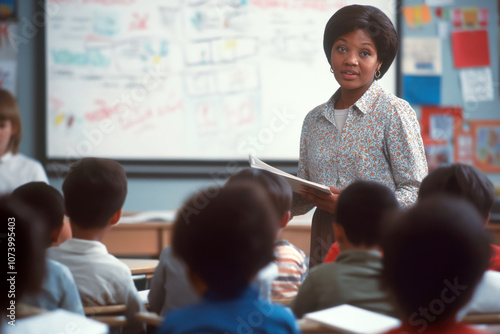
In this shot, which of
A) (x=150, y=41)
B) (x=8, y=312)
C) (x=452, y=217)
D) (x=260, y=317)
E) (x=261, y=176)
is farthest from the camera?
(x=150, y=41)

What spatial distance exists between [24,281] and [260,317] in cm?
46

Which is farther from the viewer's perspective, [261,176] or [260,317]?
[261,176]

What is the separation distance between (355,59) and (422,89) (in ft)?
6.49

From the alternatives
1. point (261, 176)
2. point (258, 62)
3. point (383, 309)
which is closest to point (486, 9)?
point (258, 62)

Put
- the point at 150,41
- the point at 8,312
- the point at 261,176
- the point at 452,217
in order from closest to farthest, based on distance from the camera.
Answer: the point at 452,217 < the point at 8,312 < the point at 261,176 < the point at 150,41

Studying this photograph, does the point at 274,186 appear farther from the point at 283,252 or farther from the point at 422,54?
the point at 422,54

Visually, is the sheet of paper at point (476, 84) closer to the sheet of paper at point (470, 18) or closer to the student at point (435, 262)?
the sheet of paper at point (470, 18)

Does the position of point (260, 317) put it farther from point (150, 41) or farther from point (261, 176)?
point (150, 41)

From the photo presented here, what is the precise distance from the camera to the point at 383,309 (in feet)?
4.17

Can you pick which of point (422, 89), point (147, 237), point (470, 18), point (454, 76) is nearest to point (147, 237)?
point (147, 237)

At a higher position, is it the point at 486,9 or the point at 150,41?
the point at 486,9

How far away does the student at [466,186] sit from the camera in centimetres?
145

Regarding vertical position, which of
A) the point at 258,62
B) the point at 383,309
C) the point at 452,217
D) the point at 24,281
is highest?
the point at 258,62

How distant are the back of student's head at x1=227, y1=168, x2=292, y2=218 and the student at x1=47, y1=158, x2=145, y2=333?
1.28 feet
